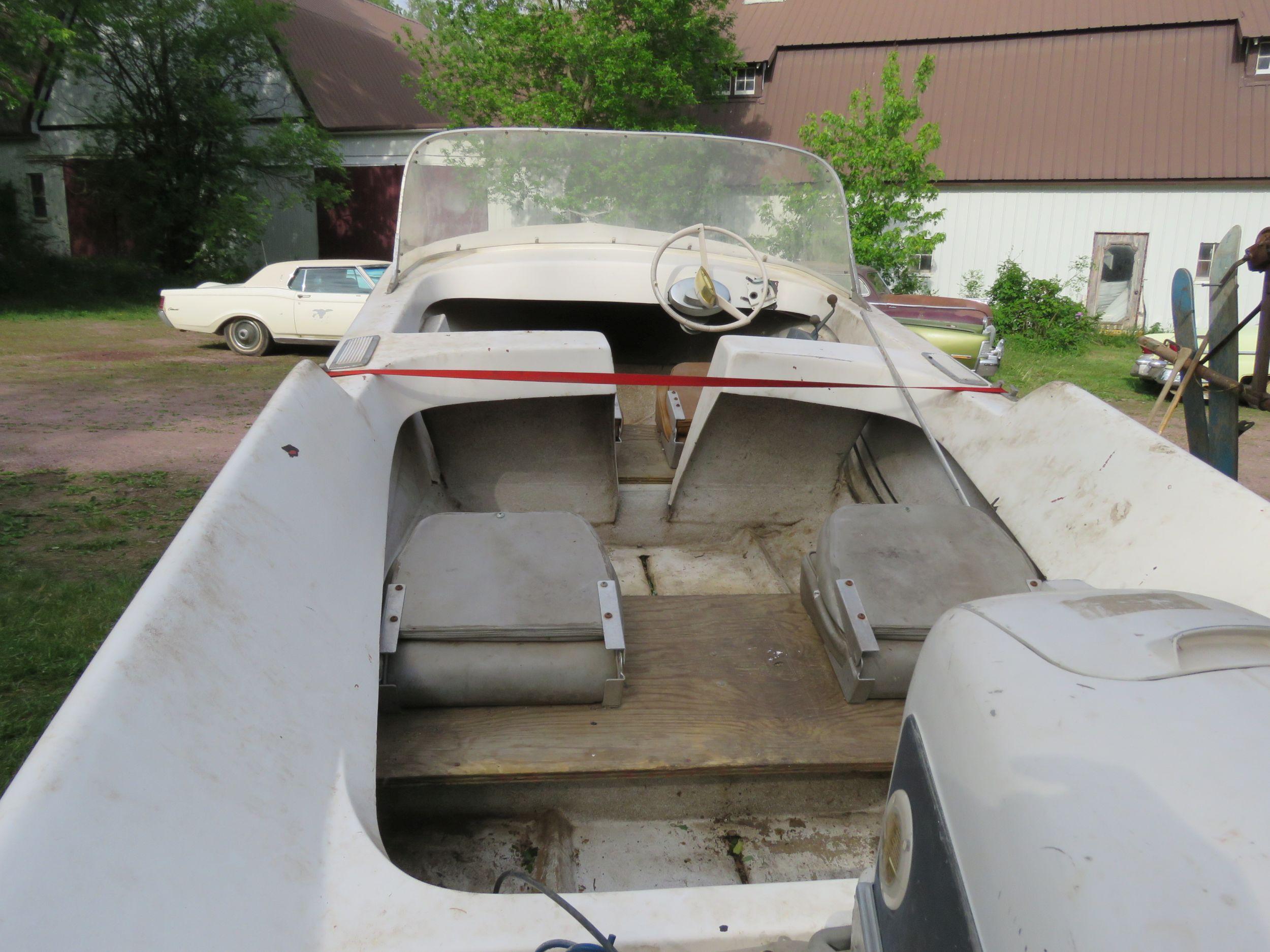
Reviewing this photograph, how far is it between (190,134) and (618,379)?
15.9m

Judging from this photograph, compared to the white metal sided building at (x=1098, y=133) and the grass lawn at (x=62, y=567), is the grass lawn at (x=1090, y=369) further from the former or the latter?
the grass lawn at (x=62, y=567)

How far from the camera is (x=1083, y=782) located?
70 cm

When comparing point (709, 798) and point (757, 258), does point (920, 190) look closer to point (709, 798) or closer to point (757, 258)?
point (757, 258)

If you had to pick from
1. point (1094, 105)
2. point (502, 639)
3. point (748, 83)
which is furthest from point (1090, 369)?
point (502, 639)

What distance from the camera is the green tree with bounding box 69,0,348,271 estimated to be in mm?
14641

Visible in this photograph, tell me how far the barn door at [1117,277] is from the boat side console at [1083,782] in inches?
632

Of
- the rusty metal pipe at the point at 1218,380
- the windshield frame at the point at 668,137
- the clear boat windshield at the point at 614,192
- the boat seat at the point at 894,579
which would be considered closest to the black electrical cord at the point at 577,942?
the boat seat at the point at 894,579

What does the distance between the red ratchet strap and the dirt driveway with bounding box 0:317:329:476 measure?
3.81 metres

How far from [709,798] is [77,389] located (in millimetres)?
8604

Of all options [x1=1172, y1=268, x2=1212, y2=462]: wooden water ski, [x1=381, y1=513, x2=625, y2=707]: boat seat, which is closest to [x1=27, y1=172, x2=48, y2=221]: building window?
[x1=381, y1=513, x2=625, y2=707]: boat seat

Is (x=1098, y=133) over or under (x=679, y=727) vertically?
over

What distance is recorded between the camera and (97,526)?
446 centimetres

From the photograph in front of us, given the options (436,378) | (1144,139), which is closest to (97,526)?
(436,378)

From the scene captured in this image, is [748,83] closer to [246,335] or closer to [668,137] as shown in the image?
[246,335]
